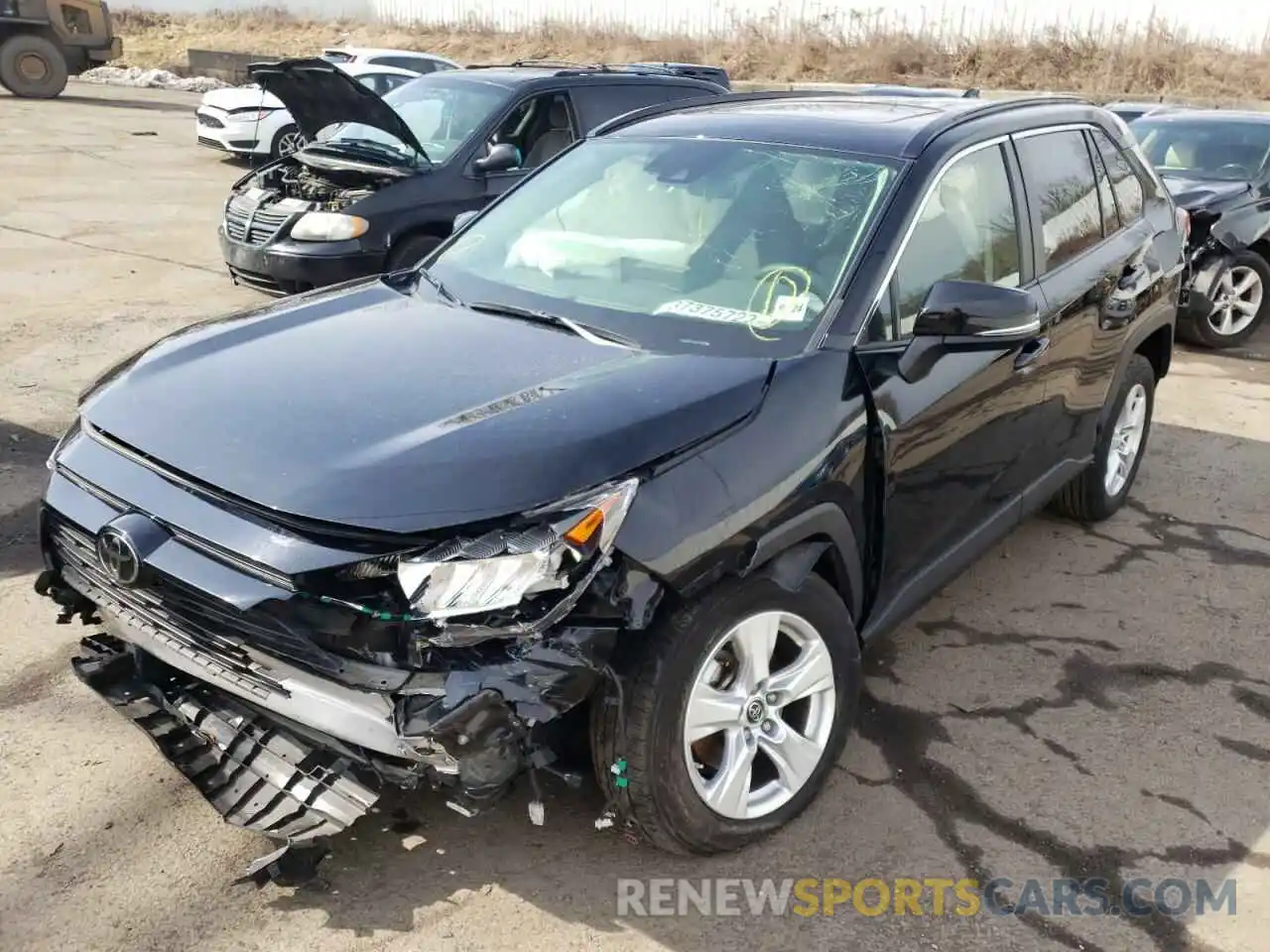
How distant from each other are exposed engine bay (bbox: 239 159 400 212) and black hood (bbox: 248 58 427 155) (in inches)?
12.5

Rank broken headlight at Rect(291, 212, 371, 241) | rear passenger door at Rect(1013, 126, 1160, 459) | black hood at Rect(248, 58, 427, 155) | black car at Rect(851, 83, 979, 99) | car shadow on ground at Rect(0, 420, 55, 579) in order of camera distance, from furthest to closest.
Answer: broken headlight at Rect(291, 212, 371, 241) < black hood at Rect(248, 58, 427, 155) < black car at Rect(851, 83, 979, 99) < car shadow on ground at Rect(0, 420, 55, 579) < rear passenger door at Rect(1013, 126, 1160, 459)

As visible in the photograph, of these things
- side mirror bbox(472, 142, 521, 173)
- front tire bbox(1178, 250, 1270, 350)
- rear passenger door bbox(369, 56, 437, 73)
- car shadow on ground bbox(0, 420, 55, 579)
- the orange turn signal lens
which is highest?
rear passenger door bbox(369, 56, 437, 73)

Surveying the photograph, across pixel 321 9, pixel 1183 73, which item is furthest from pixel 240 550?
pixel 321 9

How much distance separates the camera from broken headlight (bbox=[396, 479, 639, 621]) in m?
2.34

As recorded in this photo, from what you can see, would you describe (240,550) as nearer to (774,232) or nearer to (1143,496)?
(774,232)

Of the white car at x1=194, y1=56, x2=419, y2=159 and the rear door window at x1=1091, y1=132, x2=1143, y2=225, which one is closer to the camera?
the rear door window at x1=1091, y1=132, x2=1143, y2=225

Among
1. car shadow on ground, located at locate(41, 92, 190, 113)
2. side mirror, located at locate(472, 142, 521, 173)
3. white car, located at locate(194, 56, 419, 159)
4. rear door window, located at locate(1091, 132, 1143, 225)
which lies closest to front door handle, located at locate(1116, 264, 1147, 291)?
rear door window, located at locate(1091, 132, 1143, 225)

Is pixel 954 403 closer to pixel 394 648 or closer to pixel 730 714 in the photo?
pixel 730 714

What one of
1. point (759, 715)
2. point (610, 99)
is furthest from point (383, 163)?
point (759, 715)

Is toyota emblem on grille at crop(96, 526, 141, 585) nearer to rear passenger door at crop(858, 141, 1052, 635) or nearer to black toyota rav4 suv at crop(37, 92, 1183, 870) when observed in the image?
black toyota rav4 suv at crop(37, 92, 1183, 870)

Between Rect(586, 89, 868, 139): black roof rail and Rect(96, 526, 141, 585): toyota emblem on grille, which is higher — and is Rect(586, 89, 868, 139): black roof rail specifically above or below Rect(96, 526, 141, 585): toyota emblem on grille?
above

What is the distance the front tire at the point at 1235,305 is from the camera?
8.41 m

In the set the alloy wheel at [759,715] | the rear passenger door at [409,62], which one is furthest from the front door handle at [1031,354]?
the rear passenger door at [409,62]

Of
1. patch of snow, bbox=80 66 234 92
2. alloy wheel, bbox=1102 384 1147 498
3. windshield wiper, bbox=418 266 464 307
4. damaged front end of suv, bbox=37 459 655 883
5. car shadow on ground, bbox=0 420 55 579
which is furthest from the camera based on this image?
patch of snow, bbox=80 66 234 92
